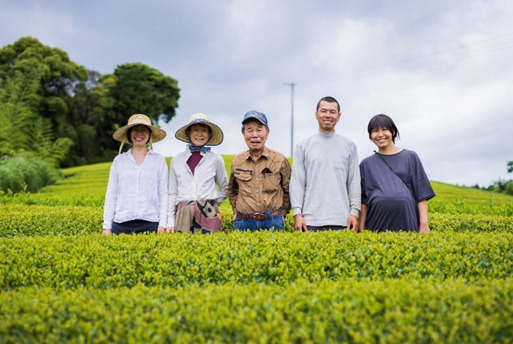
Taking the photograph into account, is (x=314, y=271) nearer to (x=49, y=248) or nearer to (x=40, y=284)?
(x=40, y=284)

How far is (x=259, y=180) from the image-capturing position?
→ 5.63m

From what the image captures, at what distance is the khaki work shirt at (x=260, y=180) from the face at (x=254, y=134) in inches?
7.5

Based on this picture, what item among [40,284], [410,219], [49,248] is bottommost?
[40,284]

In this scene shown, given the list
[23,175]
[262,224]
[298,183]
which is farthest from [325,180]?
[23,175]

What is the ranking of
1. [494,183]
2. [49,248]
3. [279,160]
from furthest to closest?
[494,183]
[279,160]
[49,248]

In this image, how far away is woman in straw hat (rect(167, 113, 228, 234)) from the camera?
5.80m

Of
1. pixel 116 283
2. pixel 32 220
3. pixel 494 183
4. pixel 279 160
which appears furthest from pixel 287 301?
Answer: pixel 494 183

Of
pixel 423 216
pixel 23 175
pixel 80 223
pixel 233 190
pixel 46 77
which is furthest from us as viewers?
pixel 46 77

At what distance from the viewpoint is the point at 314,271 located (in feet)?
15.2

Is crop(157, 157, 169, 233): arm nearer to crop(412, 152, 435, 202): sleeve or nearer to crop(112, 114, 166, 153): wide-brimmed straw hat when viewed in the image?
crop(112, 114, 166, 153): wide-brimmed straw hat

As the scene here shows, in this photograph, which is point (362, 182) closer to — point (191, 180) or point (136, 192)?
point (191, 180)

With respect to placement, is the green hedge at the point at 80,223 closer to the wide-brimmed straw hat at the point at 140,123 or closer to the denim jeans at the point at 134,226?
the denim jeans at the point at 134,226

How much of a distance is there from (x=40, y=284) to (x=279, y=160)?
3371 mm

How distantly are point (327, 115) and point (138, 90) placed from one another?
4833 cm
